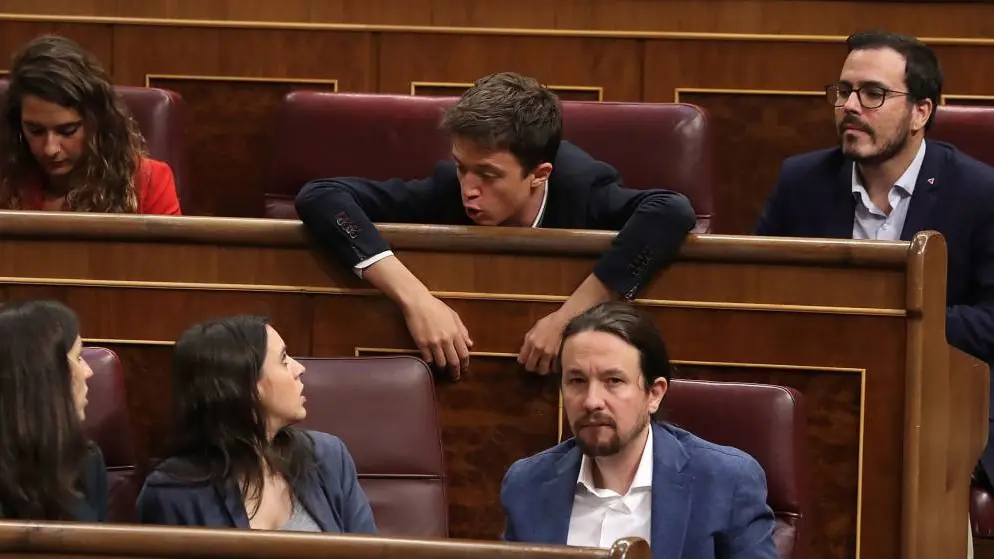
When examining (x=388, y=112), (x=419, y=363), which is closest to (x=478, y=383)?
(x=419, y=363)

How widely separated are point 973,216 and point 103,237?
1.86ft

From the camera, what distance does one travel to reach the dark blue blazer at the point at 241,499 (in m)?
0.81

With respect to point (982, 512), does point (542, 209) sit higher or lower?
higher

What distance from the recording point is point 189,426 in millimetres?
836

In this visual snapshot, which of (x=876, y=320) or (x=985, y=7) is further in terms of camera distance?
(x=985, y=7)

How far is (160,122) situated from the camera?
1226 millimetres

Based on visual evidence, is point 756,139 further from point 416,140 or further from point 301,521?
point 301,521

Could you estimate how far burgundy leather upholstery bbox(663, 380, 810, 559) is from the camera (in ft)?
2.77

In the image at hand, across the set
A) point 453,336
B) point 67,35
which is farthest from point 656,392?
point 67,35

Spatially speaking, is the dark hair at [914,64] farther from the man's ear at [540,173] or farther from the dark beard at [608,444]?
the dark beard at [608,444]

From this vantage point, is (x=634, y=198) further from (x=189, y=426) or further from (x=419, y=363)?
(x=189, y=426)

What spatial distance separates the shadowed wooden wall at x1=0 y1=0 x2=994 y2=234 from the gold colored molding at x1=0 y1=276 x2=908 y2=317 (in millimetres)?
383

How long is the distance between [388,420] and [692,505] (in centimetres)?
19

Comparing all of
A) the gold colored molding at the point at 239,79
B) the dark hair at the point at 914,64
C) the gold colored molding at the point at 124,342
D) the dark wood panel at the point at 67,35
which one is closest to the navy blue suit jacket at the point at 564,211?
the gold colored molding at the point at 124,342
